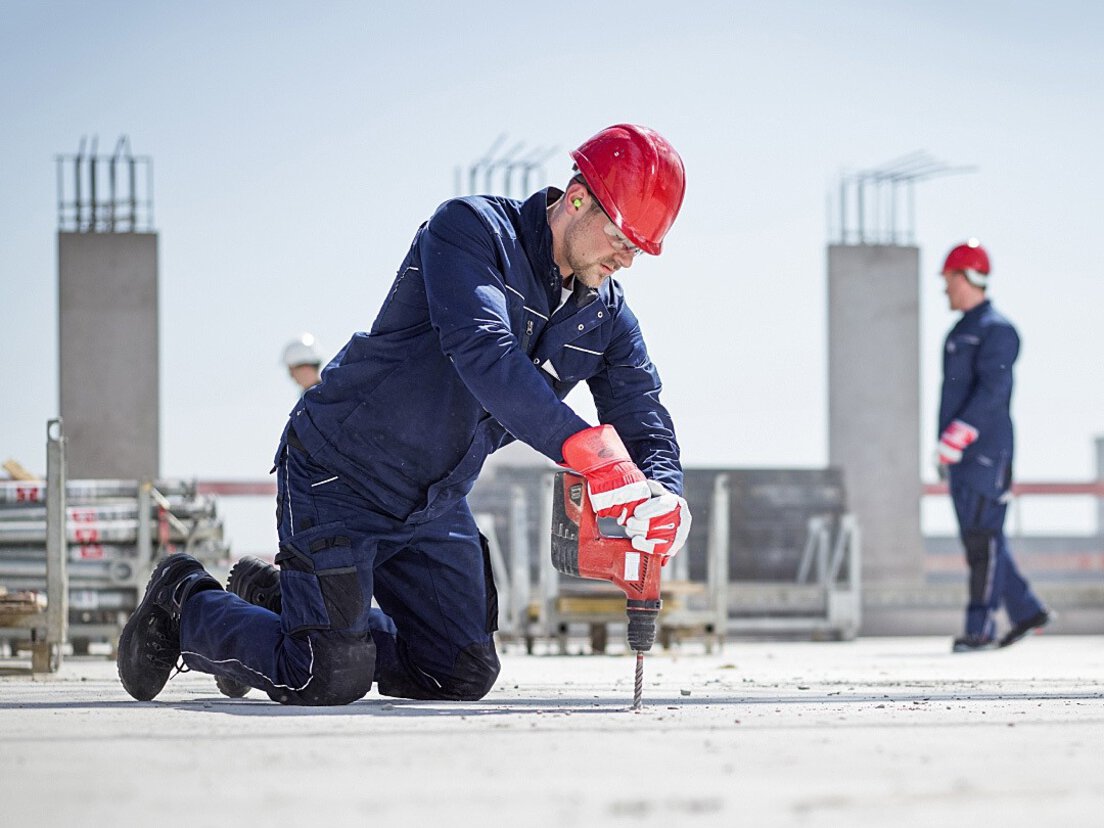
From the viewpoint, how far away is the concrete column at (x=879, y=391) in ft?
48.1

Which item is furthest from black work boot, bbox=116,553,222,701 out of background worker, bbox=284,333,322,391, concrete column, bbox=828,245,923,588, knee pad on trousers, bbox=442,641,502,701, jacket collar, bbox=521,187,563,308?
concrete column, bbox=828,245,923,588

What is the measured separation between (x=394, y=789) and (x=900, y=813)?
684 millimetres

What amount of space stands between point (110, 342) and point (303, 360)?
18.2 ft

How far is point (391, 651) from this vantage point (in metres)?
4.43

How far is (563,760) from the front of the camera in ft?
8.54

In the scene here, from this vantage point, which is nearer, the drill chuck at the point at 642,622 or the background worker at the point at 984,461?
the drill chuck at the point at 642,622

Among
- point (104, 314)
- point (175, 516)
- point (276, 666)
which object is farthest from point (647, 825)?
point (104, 314)

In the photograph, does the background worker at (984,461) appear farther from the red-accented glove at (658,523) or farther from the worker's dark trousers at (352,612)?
the red-accented glove at (658,523)

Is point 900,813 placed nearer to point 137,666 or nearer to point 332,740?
point 332,740

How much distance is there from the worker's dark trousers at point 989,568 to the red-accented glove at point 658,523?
17.1 feet

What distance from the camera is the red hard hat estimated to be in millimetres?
3922

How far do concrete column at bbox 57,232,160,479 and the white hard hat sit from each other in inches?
197

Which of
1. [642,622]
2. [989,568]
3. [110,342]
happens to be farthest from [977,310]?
[110,342]

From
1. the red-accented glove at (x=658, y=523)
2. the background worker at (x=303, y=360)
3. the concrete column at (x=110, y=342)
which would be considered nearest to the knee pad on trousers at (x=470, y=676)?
the red-accented glove at (x=658, y=523)
